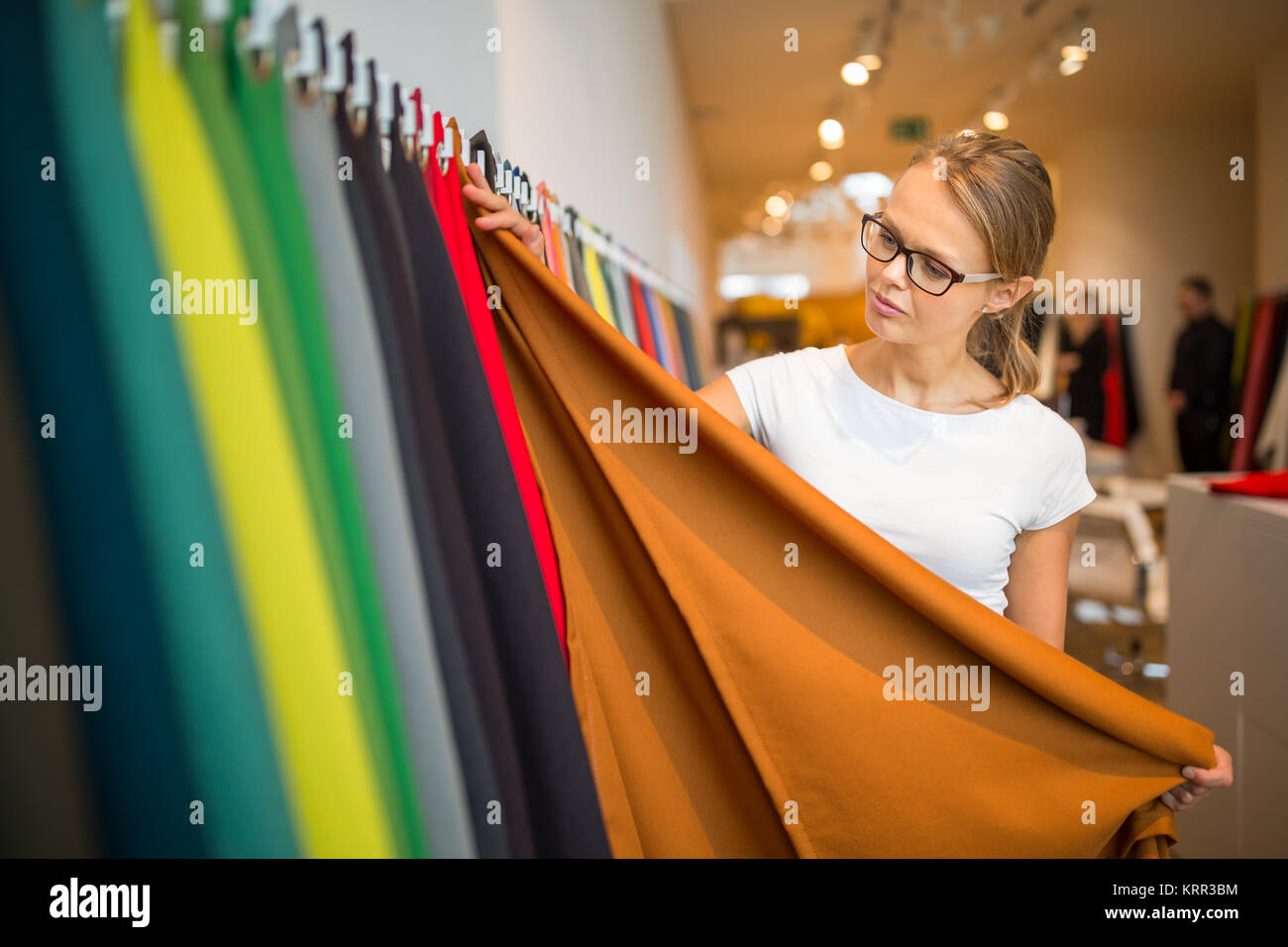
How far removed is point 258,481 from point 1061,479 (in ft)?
3.76

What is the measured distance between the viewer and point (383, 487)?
0.73 m

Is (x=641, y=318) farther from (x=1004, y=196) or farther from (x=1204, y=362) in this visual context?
(x=1204, y=362)

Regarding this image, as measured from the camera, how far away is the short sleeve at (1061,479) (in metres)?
1.30

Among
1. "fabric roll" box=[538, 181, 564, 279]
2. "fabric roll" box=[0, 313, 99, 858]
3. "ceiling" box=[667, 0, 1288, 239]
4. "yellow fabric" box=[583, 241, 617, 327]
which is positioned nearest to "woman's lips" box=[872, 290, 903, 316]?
"fabric roll" box=[538, 181, 564, 279]

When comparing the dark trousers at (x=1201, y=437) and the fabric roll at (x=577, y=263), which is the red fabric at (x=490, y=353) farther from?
the dark trousers at (x=1201, y=437)

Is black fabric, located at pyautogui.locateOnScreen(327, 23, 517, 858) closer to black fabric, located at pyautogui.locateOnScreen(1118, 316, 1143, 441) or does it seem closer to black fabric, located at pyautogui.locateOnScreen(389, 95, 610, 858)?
black fabric, located at pyautogui.locateOnScreen(389, 95, 610, 858)

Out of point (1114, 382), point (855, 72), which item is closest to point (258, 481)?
point (855, 72)

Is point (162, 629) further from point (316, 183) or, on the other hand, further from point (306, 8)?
point (306, 8)

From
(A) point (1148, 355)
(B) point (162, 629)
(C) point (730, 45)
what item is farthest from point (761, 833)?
(A) point (1148, 355)

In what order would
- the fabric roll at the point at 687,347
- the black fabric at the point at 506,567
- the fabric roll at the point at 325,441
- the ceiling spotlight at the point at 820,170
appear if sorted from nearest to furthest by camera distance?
1. the fabric roll at the point at 325,441
2. the black fabric at the point at 506,567
3. the fabric roll at the point at 687,347
4. the ceiling spotlight at the point at 820,170

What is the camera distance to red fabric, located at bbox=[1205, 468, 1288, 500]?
6.56 feet

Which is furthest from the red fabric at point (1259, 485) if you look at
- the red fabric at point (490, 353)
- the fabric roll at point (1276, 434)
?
the fabric roll at point (1276, 434)

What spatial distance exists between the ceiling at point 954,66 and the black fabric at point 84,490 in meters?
5.34
